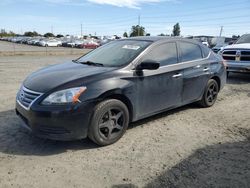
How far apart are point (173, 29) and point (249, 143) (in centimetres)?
9036

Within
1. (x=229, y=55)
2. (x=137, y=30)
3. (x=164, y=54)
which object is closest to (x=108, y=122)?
(x=164, y=54)

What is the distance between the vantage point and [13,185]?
3.02 metres

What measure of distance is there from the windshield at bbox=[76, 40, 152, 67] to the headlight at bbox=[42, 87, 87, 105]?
0.98m

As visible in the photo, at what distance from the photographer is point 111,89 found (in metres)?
3.96

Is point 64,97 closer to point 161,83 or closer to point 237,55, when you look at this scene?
point 161,83

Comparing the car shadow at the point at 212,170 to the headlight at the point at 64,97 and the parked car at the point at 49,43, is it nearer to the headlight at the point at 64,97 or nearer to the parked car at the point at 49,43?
the headlight at the point at 64,97

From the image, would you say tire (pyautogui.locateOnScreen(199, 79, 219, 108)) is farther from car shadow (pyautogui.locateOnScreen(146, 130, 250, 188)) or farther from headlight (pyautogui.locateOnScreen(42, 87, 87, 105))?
headlight (pyautogui.locateOnScreen(42, 87, 87, 105))

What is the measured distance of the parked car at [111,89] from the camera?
3.68 m

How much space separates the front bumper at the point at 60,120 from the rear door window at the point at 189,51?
2.44m

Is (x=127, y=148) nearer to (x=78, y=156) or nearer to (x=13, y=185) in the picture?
(x=78, y=156)

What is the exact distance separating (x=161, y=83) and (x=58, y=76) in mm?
1777

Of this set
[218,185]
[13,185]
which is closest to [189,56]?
[218,185]

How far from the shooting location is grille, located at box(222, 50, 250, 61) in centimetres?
928

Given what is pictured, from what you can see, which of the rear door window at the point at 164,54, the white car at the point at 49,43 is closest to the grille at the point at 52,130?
the rear door window at the point at 164,54
